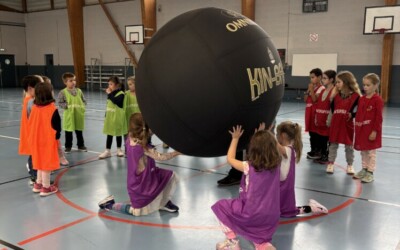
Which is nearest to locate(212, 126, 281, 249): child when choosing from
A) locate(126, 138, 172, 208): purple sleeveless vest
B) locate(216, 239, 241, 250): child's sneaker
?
locate(216, 239, 241, 250): child's sneaker

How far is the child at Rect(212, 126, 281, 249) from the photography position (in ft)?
9.33

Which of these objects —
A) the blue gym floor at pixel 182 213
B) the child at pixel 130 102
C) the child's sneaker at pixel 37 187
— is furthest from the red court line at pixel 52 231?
the child at pixel 130 102

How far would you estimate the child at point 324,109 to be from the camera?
583 centimetres

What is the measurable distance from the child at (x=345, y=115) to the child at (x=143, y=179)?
105 inches

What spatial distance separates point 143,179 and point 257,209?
138 cm

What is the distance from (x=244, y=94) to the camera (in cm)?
212

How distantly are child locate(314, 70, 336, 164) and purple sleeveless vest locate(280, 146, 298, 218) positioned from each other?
95.6 inches

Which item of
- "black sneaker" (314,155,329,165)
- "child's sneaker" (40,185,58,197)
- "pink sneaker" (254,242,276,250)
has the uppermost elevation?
"pink sneaker" (254,242,276,250)

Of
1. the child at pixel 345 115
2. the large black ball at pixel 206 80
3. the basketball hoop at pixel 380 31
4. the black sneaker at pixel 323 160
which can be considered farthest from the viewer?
the basketball hoop at pixel 380 31

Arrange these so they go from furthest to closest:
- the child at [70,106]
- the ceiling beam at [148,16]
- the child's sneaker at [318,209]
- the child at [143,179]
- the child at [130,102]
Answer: the ceiling beam at [148,16] < the child at [70,106] < the child at [130,102] < the child's sneaker at [318,209] < the child at [143,179]

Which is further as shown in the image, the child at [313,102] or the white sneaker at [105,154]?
the white sneaker at [105,154]

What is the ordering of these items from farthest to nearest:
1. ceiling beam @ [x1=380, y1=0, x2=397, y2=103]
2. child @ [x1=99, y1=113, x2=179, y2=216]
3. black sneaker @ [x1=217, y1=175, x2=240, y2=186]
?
1. ceiling beam @ [x1=380, y1=0, x2=397, y2=103]
2. black sneaker @ [x1=217, y1=175, x2=240, y2=186]
3. child @ [x1=99, y1=113, x2=179, y2=216]

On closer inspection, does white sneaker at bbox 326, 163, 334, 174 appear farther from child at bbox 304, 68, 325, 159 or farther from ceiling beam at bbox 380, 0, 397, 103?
ceiling beam at bbox 380, 0, 397, 103

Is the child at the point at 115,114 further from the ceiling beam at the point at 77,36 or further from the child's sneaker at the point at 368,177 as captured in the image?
the ceiling beam at the point at 77,36
